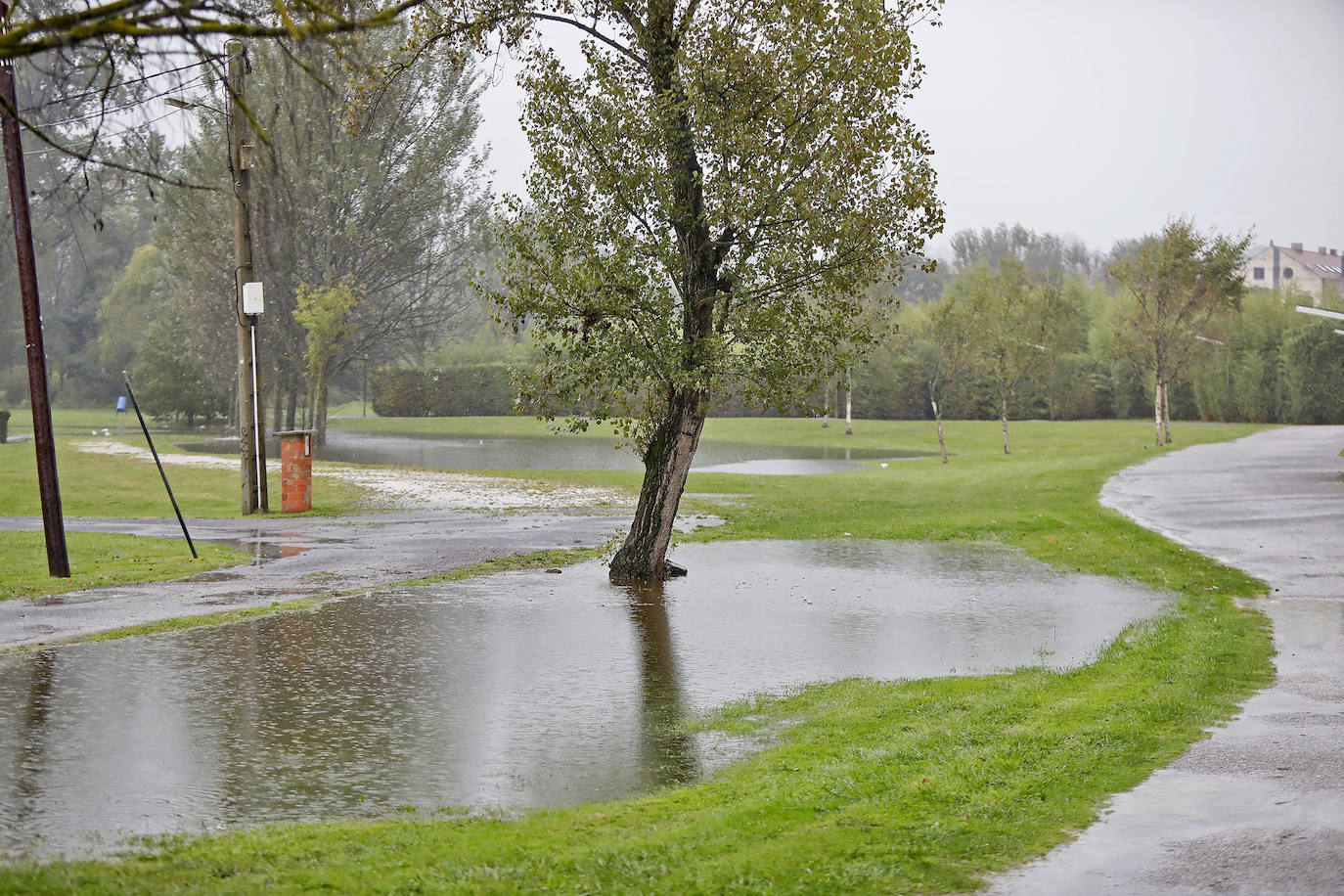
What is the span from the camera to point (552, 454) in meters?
42.4

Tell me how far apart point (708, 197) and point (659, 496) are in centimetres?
338

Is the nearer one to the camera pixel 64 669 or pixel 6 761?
pixel 6 761

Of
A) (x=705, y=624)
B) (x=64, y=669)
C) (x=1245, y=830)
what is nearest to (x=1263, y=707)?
(x=1245, y=830)

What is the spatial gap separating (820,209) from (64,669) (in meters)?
8.36

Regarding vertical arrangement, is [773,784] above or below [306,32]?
below

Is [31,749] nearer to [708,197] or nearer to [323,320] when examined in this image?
[708,197]

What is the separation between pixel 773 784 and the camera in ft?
21.0

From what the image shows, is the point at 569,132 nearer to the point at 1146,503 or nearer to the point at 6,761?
the point at 6,761

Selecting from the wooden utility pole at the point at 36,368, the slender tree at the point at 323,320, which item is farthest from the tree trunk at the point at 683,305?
the slender tree at the point at 323,320

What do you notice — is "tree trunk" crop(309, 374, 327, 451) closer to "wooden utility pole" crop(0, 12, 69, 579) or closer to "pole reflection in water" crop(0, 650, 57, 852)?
"wooden utility pole" crop(0, 12, 69, 579)

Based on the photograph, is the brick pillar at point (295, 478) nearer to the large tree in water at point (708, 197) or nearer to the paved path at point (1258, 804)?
the large tree in water at point (708, 197)

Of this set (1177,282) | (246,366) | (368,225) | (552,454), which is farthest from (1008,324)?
(246,366)

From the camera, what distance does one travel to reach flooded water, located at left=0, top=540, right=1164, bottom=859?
6441mm

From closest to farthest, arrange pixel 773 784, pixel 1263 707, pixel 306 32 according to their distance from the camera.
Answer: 1. pixel 306 32
2. pixel 773 784
3. pixel 1263 707
